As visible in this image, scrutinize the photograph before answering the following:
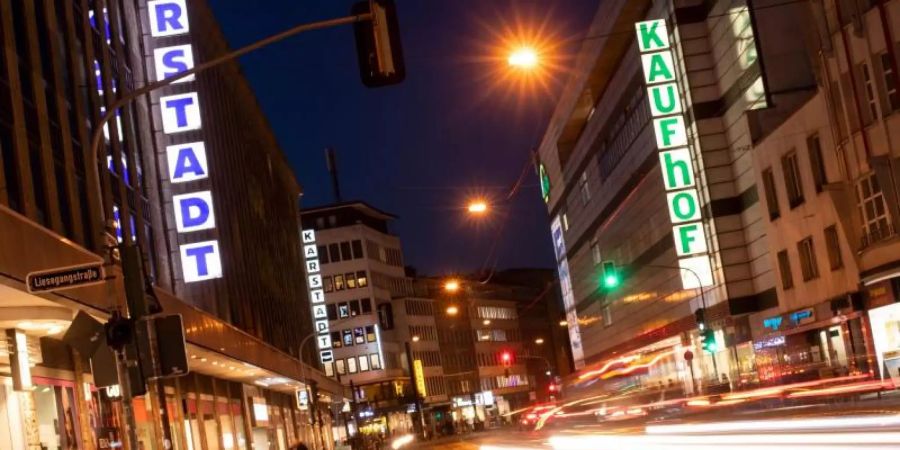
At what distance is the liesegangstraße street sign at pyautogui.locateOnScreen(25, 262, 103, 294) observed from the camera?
14797 mm

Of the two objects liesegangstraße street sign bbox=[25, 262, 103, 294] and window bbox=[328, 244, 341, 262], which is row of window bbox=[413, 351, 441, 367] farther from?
liesegangstraße street sign bbox=[25, 262, 103, 294]

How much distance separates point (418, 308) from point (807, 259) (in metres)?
96.3

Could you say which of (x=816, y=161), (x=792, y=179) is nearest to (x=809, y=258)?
(x=792, y=179)

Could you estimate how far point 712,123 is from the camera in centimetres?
5466

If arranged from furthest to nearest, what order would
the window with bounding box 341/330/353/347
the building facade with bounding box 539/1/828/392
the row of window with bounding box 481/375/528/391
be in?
the row of window with bounding box 481/375/528/391 → the window with bounding box 341/330/353/347 → the building facade with bounding box 539/1/828/392

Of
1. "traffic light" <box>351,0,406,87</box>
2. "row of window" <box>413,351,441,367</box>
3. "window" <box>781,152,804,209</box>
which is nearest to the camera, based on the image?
"traffic light" <box>351,0,406,87</box>

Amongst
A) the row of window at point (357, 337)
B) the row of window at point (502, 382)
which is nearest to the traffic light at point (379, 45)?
the row of window at point (357, 337)

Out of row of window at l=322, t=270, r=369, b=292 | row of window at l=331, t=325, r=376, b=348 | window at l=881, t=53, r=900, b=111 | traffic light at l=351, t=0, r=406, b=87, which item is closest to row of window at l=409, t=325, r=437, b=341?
row of window at l=331, t=325, r=376, b=348

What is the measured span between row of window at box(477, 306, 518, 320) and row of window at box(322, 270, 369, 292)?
33.2 metres

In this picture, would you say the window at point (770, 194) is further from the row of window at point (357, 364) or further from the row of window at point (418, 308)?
the row of window at point (418, 308)

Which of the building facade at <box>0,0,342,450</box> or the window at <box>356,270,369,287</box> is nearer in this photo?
the building facade at <box>0,0,342,450</box>

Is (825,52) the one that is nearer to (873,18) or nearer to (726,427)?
(873,18)

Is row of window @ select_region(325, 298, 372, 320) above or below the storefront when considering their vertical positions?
above

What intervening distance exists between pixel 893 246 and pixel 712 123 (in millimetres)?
20357
